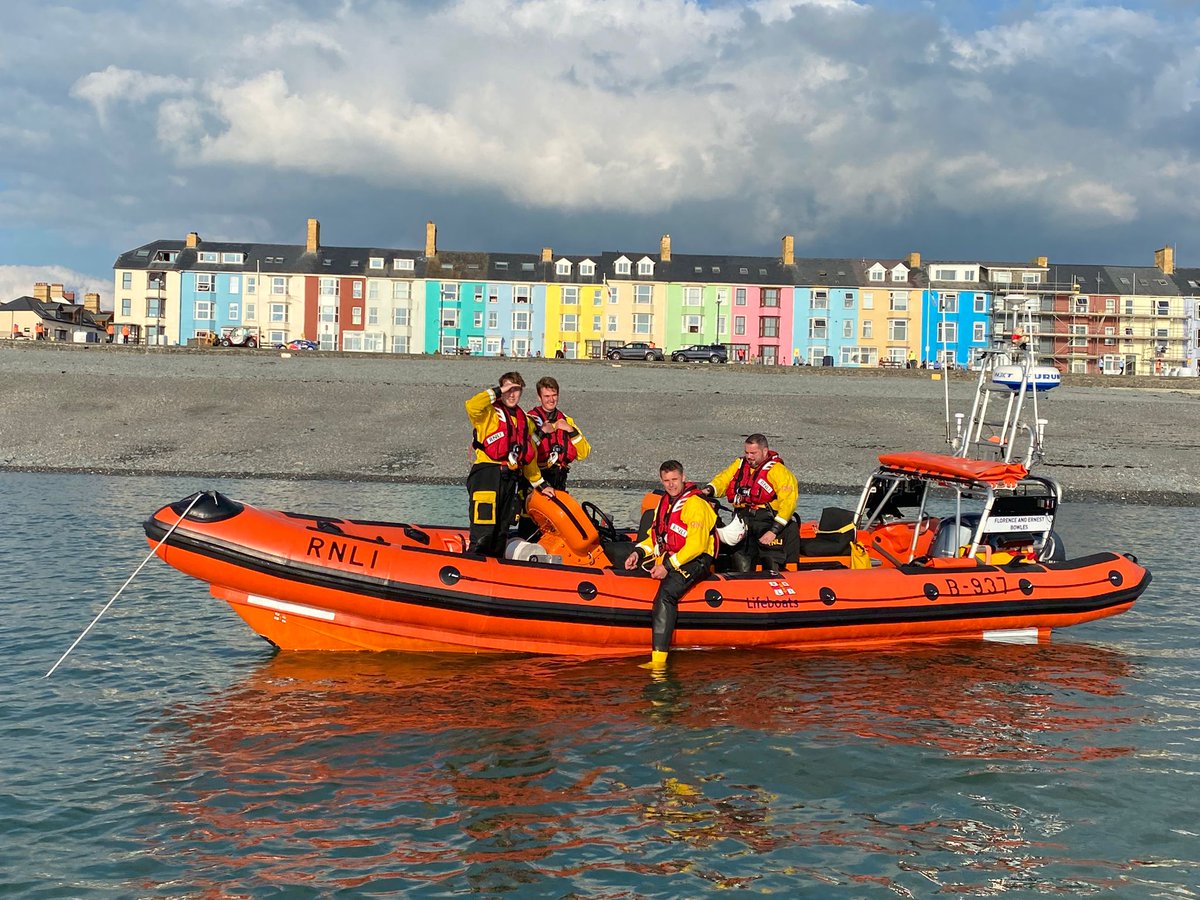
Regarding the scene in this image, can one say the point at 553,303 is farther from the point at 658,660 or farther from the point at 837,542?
the point at 658,660

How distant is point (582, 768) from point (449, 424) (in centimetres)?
1923

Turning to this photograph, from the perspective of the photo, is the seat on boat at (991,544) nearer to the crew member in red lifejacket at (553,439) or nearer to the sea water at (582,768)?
the sea water at (582,768)

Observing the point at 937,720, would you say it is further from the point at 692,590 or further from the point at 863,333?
the point at 863,333

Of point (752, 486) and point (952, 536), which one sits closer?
point (752, 486)

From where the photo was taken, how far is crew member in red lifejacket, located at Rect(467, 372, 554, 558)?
855cm

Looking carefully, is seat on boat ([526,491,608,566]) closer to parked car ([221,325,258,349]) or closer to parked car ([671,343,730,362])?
parked car ([671,343,730,362])

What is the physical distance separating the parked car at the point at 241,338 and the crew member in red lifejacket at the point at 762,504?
50.1 meters

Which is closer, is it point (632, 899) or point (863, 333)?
point (632, 899)

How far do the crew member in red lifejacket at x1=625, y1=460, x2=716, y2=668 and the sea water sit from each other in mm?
352

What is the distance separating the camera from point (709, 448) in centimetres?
2283

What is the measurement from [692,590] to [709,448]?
14.4 m

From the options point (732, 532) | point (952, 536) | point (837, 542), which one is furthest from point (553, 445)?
point (952, 536)

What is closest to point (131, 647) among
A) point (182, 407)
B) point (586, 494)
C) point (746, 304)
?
point (586, 494)

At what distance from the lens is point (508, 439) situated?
28.2 ft
